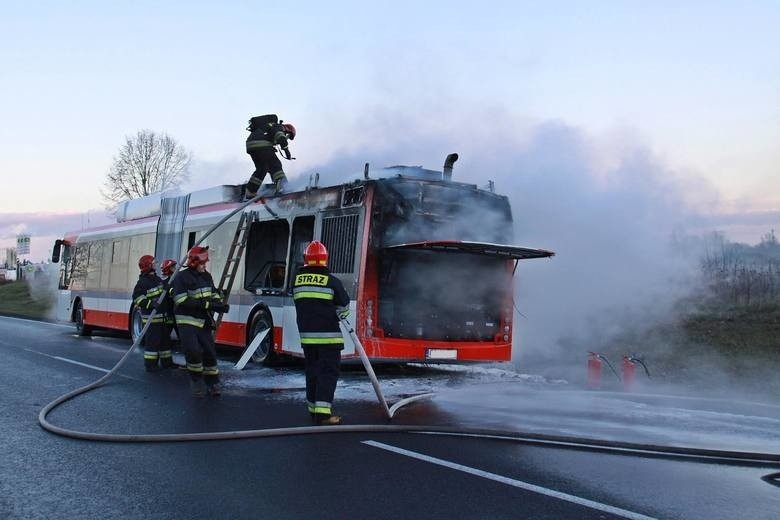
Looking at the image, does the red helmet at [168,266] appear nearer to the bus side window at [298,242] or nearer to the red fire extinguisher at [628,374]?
the bus side window at [298,242]

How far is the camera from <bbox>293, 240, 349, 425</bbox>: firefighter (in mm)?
6957

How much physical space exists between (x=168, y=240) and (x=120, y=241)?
94.3 inches

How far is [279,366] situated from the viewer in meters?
12.0

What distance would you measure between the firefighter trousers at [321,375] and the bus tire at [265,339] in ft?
14.7

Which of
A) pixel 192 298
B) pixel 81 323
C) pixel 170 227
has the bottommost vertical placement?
pixel 81 323

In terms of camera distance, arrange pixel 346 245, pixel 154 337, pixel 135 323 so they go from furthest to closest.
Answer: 1. pixel 135 323
2. pixel 154 337
3. pixel 346 245

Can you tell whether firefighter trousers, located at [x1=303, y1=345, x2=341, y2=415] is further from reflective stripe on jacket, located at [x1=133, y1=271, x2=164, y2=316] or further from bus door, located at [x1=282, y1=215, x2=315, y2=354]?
reflective stripe on jacket, located at [x1=133, y1=271, x2=164, y2=316]

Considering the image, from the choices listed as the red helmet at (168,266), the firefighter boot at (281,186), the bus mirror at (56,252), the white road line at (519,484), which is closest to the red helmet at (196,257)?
the red helmet at (168,266)

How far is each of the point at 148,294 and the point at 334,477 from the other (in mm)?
6920

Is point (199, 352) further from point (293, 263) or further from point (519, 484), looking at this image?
point (519, 484)

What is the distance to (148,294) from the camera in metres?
11.1

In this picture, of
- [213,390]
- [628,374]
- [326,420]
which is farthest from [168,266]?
[628,374]

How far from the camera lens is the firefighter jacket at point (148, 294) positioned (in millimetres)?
11086

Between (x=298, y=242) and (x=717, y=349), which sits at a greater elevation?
(x=298, y=242)
